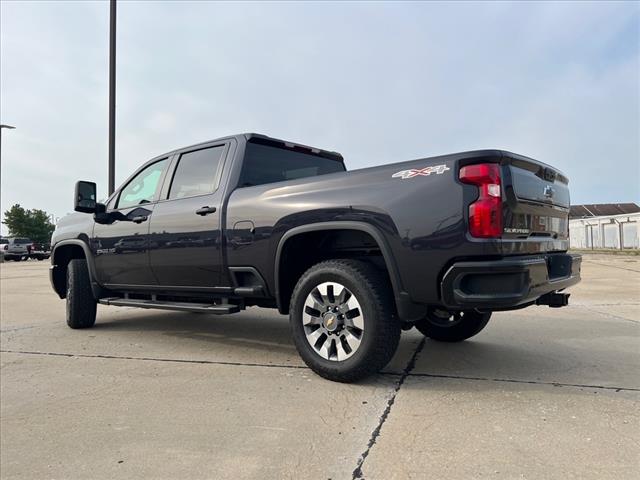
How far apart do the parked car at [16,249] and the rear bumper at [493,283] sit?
3467cm

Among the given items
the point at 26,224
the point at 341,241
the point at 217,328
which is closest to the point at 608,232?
the point at 217,328

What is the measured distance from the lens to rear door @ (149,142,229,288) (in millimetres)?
4344

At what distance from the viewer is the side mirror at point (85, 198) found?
5.38 metres

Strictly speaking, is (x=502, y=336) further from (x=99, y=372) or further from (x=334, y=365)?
(x=99, y=372)

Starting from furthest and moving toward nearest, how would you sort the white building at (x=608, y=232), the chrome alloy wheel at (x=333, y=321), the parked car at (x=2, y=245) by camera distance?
the white building at (x=608, y=232), the parked car at (x=2, y=245), the chrome alloy wheel at (x=333, y=321)

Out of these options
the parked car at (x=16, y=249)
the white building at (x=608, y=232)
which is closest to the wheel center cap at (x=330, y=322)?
the white building at (x=608, y=232)

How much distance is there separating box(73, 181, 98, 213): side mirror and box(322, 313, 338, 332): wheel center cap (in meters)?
3.38

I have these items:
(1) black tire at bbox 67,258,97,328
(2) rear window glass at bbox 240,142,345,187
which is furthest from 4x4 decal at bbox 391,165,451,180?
(1) black tire at bbox 67,258,97,328

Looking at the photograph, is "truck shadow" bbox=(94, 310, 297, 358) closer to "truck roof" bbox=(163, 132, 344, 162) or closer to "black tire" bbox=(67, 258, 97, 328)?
"black tire" bbox=(67, 258, 97, 328)

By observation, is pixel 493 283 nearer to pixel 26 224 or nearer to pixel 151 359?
pixel 151 359

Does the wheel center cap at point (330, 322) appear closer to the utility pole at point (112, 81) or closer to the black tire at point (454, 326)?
the black tire at point (454, 326)

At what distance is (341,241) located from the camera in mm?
3912

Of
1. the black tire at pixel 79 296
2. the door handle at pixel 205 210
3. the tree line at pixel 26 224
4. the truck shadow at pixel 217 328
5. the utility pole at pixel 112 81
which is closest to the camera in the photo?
the door handle at pixel 205 210

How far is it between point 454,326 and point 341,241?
1585 mm
